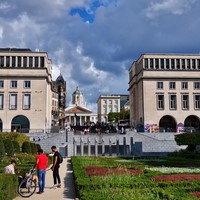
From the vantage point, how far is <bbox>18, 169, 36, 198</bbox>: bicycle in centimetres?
1441

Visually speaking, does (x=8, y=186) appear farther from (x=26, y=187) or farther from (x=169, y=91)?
(x=169, y=91)

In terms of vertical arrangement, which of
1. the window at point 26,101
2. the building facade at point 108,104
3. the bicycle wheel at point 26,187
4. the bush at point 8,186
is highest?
the building facade at point 108,104

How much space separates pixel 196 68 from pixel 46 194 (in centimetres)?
6994

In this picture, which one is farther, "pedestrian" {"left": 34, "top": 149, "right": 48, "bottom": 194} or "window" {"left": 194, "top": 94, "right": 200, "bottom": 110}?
"window" {"left": 194, "top": 94, "right": 200, "bottom": 110}

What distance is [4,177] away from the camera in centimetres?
1232

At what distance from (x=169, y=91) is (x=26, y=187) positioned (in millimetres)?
65398

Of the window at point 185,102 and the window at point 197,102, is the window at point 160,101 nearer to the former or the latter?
the window at point 185,102

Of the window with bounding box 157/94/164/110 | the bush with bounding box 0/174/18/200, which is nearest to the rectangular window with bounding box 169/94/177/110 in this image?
the window with bounding box 157/94/164/110

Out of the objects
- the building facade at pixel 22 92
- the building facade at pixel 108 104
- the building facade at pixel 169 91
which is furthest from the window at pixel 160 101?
the building facade at pixel 108 104

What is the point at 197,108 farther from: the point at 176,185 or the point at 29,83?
the point at 176,185

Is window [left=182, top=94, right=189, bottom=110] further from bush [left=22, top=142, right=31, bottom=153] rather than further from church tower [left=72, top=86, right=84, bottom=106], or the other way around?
church tower [left=72, top=86, right=84, bottom=106]

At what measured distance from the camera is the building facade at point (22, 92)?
73938 mm

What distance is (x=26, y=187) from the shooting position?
49.9 ft

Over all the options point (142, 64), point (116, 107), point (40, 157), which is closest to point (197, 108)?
point (142, 64)
